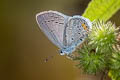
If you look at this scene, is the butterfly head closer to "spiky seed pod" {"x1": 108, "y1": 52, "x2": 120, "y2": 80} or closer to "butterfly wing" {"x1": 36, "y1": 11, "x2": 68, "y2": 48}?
"butterfly wing" {"x1": 36, "y1": 11, "x2": 68, "y2": 48}

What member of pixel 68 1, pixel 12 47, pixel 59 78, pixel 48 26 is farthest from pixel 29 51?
pixel 48 26

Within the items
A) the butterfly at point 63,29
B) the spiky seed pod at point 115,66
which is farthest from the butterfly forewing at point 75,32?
the spiky seed pod at point 115,66

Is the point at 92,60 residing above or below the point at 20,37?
below

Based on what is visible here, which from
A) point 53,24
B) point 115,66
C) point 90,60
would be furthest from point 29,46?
point 115,66

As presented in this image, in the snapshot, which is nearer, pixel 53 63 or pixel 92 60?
pixel 92 60

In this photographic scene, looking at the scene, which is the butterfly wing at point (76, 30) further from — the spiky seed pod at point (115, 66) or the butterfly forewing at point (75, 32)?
the spiky seed pod at point (115, 66)

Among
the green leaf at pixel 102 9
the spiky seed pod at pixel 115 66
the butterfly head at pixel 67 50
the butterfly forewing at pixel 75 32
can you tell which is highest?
the green leaf at pixel 102 9

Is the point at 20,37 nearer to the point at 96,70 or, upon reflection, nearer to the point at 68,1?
the point at 68,1
